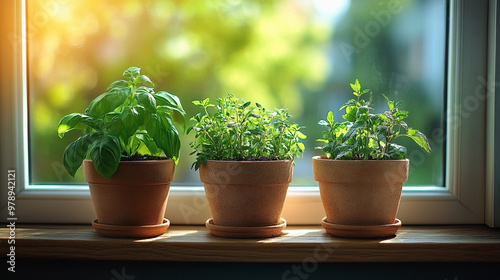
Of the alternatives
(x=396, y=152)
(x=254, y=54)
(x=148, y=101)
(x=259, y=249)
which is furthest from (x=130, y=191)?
(x=396, y=152)

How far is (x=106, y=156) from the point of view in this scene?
3.71ft

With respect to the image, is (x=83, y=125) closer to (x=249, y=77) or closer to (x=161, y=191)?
(x=161, y=191)

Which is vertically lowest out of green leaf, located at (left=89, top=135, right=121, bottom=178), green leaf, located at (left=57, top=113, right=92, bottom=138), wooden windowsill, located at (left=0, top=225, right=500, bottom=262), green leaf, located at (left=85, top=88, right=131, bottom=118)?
wooden windowsill, located at (left=0, top=225, right=500, bottom=262)

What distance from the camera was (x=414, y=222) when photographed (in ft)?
4.59

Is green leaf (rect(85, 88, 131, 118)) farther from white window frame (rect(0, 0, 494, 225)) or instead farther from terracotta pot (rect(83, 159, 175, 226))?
white window frame (rect(0, 0, 494, 225))

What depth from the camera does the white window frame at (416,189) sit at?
4.49 ft

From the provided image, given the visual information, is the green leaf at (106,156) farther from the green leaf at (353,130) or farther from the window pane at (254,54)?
the green leaf at (353,130)

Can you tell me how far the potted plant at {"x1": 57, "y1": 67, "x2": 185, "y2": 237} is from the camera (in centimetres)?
117

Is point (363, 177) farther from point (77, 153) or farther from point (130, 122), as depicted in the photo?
point (77, 153)

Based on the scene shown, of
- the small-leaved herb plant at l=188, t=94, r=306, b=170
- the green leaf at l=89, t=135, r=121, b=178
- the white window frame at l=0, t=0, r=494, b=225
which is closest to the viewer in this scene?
the green leaf at l=89, t=135, r=121, b=178

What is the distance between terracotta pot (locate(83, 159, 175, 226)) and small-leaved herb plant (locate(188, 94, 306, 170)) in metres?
0.12

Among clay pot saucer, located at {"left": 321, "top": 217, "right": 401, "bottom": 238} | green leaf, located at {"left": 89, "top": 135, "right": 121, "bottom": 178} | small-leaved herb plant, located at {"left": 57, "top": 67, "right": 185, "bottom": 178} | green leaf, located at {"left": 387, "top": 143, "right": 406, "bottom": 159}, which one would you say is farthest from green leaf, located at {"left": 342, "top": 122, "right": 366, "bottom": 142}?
green leaf, located at {"left": 89, "top": 135, "right": 121, "bottom": 178}

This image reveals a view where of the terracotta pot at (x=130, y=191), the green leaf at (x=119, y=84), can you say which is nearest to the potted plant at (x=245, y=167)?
the terracotta pot at (x=130, y=191)

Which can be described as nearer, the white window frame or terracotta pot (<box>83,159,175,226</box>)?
terracotta pot (<box>83,159,175,226</box>)
